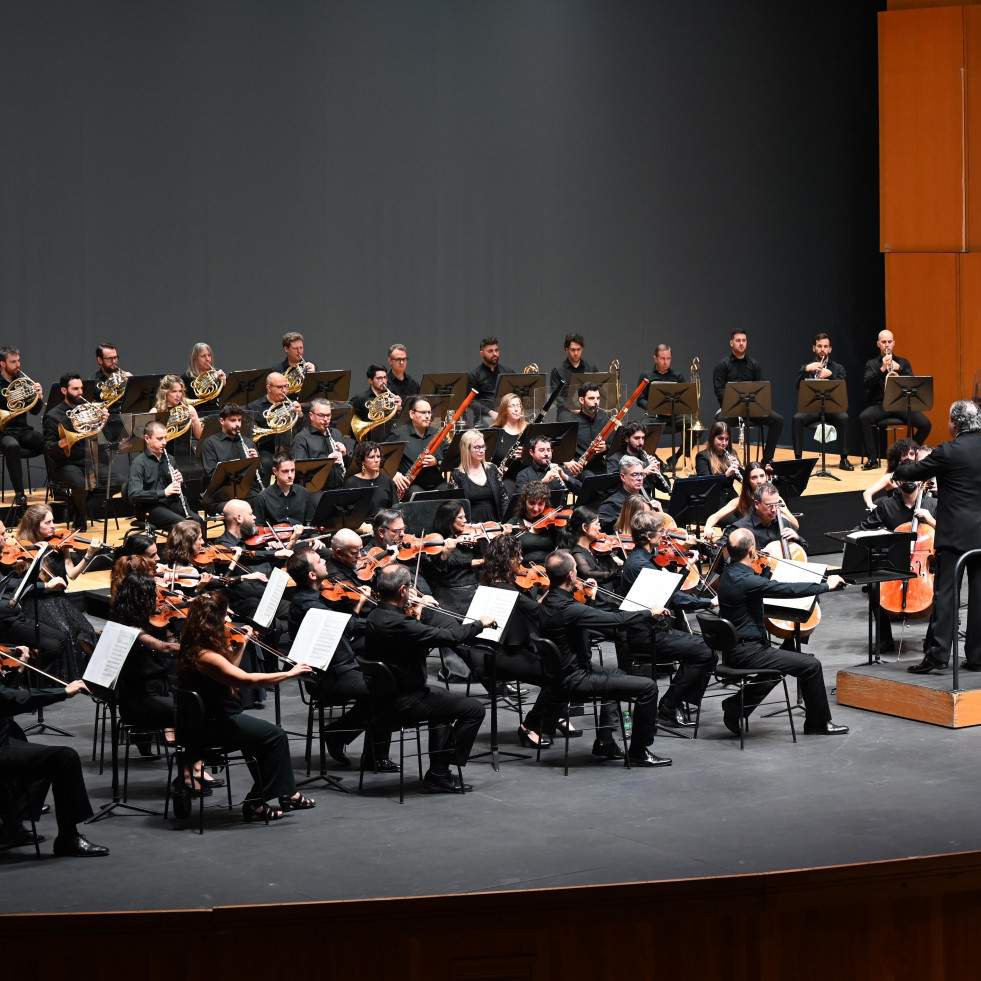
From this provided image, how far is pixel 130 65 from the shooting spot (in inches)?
487

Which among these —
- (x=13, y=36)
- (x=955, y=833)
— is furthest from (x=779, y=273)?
(x=955, y=833)

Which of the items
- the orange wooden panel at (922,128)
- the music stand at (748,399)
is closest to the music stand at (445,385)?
the music stand at (748,399)

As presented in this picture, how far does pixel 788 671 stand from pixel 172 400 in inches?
199

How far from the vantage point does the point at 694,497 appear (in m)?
9.25

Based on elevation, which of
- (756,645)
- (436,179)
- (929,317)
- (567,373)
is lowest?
(756,645)

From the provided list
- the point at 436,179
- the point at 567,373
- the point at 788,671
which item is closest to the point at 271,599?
the point at 788,671

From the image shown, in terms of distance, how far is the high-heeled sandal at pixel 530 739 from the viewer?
729 centimetres

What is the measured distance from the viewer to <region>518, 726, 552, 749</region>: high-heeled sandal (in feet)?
23.9

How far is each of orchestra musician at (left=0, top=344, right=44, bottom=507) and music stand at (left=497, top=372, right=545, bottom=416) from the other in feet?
11.4

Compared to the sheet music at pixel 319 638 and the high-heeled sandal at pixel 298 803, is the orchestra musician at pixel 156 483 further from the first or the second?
the high-heeled sandal at pixel 298 803

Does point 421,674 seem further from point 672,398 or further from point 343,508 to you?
point 672,398

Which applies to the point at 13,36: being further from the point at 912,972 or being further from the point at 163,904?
the point at 912,972

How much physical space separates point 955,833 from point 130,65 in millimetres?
9552

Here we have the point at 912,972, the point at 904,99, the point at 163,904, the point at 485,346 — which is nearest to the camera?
the point at 912,972
